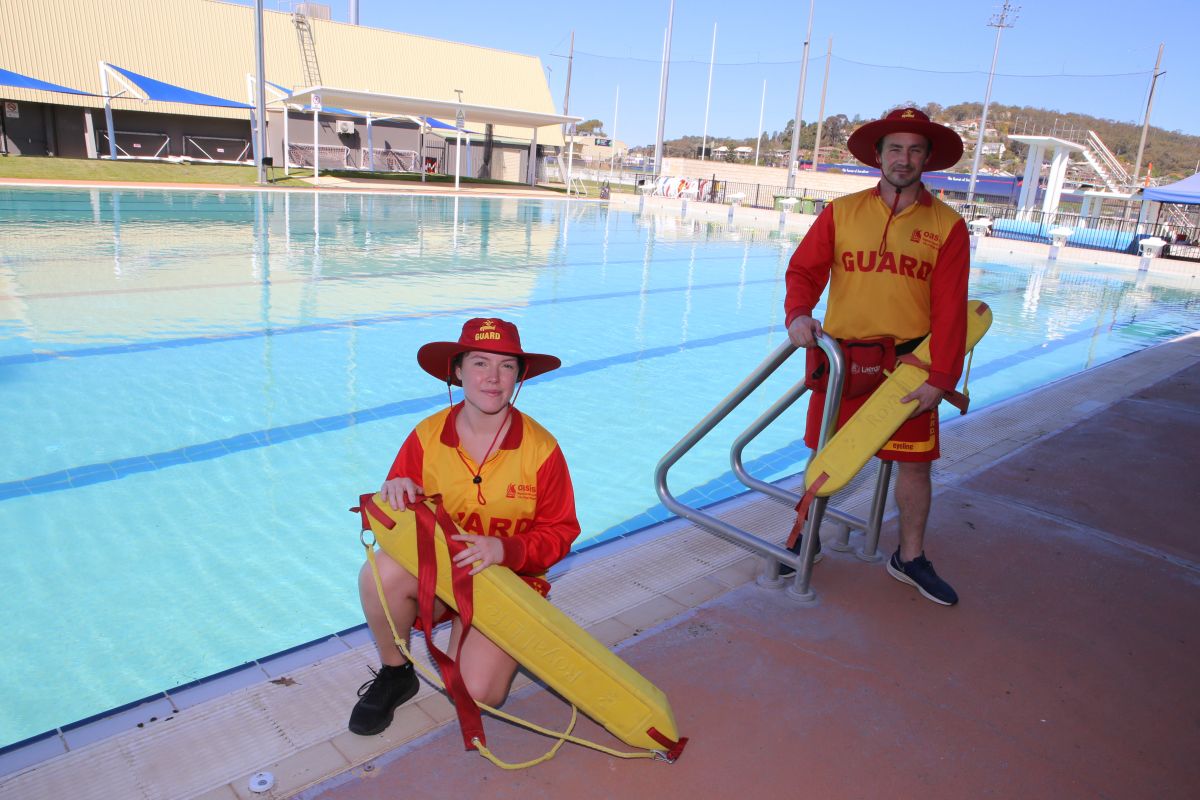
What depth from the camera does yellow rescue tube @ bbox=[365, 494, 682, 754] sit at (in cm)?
182

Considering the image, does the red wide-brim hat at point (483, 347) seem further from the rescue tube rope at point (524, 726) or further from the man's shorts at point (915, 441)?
the man's shorts at point (915, 441)

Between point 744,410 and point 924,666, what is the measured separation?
4.50 metres

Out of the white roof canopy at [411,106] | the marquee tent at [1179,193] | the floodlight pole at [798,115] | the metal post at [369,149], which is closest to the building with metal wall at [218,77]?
the metal post at [369,149]

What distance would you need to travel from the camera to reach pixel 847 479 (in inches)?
91.3

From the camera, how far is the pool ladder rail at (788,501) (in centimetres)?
252

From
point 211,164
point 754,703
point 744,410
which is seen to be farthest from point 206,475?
point 211,164

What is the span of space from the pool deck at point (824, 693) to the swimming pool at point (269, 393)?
1.29m

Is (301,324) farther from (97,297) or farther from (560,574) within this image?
(560,574)

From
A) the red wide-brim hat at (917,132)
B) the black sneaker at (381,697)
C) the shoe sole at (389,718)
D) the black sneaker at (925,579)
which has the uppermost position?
the red wide-brim hat at (917,132)

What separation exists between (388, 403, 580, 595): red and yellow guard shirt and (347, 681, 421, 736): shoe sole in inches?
16.0

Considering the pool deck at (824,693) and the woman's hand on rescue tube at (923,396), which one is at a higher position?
the woman's hand on rescue tube at (923,396)

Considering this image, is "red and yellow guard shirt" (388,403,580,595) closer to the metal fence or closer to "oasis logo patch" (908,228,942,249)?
"oasis logo patch" (908,228,942,249)

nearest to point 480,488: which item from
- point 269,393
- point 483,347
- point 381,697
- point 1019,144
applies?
point 483,347

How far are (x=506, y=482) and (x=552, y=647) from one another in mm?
418
